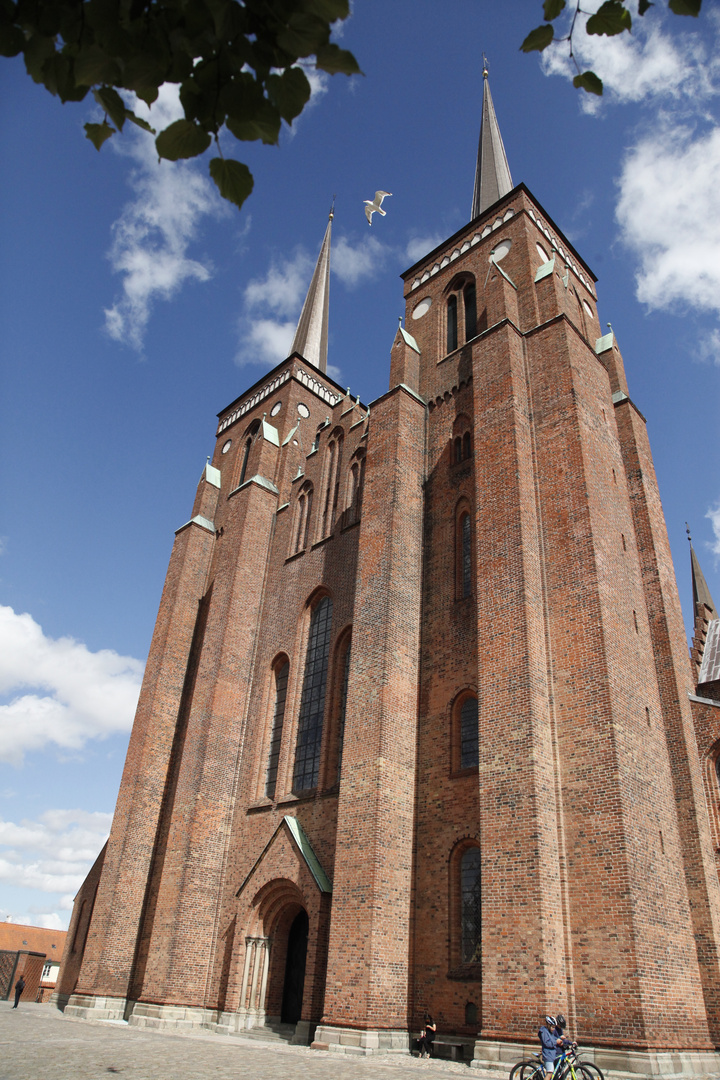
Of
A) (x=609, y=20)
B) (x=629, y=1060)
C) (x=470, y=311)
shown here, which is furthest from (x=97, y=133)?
(x=470, y=311)

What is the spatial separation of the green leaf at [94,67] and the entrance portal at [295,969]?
1722 cm

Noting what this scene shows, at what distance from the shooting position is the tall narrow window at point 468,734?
14.8 metres

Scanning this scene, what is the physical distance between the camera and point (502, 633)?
46.3ft

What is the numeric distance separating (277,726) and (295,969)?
583 cm

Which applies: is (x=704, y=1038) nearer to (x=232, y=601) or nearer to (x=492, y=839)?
(x=492, y=839)

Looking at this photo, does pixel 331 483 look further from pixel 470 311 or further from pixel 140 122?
pixel 140 122

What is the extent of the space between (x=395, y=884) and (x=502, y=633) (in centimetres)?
507

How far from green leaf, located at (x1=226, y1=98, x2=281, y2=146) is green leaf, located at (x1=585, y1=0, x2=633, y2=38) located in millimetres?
1439

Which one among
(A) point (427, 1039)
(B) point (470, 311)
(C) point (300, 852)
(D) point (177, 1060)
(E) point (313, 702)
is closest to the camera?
(D) point (177, 1060)

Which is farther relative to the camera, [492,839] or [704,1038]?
[492,839]

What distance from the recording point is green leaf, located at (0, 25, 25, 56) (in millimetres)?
2943

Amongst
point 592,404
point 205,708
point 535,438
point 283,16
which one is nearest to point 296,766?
point 205,708

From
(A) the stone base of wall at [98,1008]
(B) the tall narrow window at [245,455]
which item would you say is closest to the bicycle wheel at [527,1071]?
(A) the stone base of wall at [98,1008]

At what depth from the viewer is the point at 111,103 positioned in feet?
10.0
